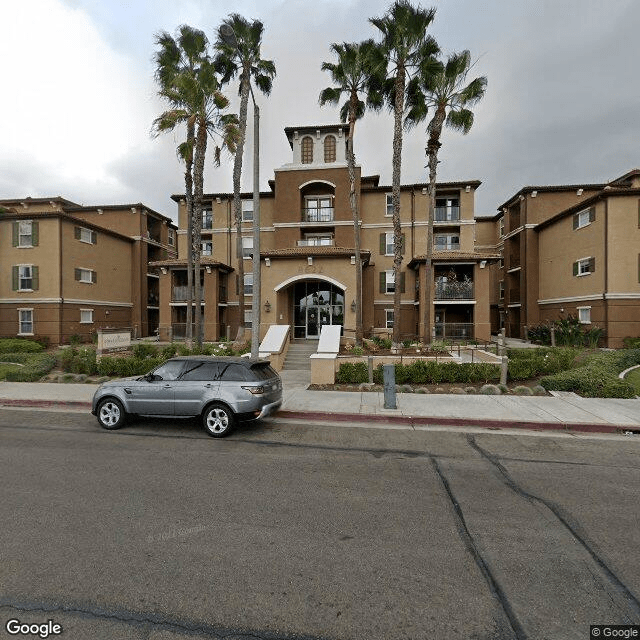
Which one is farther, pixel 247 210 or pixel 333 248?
pixel 247 210

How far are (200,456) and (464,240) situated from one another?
26.5 metres

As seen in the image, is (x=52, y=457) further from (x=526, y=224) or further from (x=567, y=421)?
(x=526, y=224)

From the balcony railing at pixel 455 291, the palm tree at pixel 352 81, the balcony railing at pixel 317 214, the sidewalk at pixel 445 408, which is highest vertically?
the palm tree at pixel 352 81

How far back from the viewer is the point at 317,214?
26.5 meters

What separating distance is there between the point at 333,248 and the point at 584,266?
16.7 metres

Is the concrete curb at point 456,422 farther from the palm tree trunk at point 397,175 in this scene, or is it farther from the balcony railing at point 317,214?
the balcony railing at point 317,214

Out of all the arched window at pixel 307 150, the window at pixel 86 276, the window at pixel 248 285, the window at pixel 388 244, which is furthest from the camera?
the window at pixel 248 285

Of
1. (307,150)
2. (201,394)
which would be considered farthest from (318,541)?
(307,150)

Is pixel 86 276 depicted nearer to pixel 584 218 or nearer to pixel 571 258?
pixel 571 258

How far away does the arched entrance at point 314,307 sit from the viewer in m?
23.0

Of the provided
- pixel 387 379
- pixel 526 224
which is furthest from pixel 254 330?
pixel 526 224

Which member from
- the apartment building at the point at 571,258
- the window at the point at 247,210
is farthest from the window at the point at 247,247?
the apartment building at the point at 571,258

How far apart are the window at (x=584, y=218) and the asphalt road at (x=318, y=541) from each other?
69.1ft

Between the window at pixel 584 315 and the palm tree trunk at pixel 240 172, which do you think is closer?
the palm tree trunk at pixel 240 172
